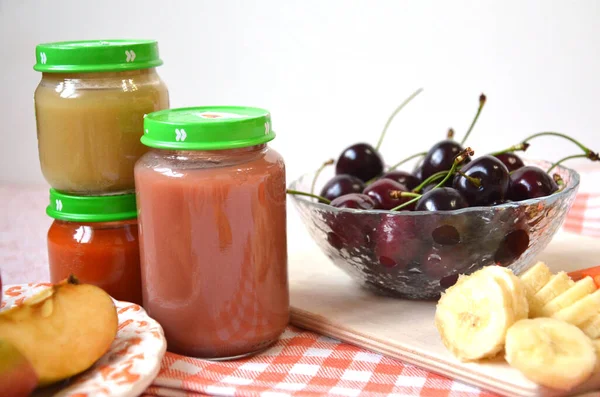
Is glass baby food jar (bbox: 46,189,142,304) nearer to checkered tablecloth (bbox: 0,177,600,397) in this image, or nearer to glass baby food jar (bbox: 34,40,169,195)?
glass baby food jar (bbox: 34,40,169,195)

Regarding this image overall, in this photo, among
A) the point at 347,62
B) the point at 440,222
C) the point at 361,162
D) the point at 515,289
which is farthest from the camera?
the point at 347,62

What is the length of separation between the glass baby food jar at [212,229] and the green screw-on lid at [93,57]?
0.10 m

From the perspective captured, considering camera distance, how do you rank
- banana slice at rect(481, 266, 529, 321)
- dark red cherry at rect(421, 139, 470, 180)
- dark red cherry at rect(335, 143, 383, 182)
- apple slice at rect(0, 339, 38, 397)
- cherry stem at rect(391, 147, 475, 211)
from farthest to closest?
dark red cherry at rect(335, 143, 383, 182), dark red cherry at rect(421, 139, 470, 180), cherry stem at rect(391, 147, 475, 211), banana slice at rect(481, 266, 529, 321), apple slice at rect(0, 339, 38, 397)

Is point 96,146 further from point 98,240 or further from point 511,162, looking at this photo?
point 511,162

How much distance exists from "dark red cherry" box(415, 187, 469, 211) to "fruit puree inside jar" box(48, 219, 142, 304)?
0.41m

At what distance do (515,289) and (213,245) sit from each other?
37 cm

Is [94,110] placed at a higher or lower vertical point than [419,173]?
higher

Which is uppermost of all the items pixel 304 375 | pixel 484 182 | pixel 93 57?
pixel 93 57

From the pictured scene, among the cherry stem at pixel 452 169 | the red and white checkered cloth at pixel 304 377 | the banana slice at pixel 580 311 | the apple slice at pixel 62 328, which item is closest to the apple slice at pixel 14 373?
the apple slice at pixel 62 328

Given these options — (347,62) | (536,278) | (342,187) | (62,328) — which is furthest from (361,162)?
(347,62)

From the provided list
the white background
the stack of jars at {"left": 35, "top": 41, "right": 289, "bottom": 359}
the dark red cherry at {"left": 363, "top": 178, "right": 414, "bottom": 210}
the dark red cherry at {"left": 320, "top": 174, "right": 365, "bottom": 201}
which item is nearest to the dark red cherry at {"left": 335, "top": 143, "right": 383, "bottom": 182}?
the dark red cherry at {"left": 320, "top": 174, "right": 365, "bottom": 201}

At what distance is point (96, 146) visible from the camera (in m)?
1.13

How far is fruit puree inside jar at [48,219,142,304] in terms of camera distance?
3.85 ft

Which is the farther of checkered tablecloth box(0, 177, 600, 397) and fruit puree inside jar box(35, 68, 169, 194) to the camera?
fruit puree inside jar box(35, 68, 169, 194)
